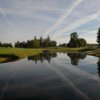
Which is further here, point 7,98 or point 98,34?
point 98,34

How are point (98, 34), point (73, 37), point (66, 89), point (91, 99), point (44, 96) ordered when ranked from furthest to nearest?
1. point (73, 37)
2. point (98, 34)
3. point (66, 89)
4. point (44, 96)
5. point (91, 99)

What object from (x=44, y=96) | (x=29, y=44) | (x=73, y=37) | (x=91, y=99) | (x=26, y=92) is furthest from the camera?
(x=29, y=44)

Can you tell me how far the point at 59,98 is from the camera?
41.5ft

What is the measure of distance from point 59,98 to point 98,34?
329ft

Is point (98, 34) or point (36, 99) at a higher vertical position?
point (98, 34)

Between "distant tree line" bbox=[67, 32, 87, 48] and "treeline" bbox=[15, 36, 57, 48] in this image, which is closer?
"distant tree line" bbox=[67, 32, 87, 48]

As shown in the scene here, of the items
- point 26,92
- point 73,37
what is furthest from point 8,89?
point 73,37

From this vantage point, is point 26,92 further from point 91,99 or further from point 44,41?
point 44,41

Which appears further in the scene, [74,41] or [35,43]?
[35,43]

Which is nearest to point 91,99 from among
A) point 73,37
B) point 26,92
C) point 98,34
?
point 26,92

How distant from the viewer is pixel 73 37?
164375 millimetres

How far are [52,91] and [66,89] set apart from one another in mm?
1458

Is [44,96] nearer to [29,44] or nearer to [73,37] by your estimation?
[73,37]

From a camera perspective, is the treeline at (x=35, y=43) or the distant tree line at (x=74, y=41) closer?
the distant tree line at (x=74, y=41)
